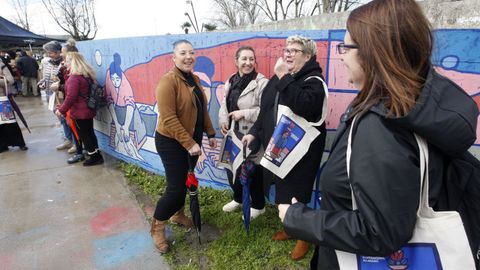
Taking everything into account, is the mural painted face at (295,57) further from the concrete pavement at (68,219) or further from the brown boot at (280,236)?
the concrete pavement at (68,219)

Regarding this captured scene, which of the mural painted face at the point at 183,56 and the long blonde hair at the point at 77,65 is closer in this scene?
the mural painted face at the point at 183,56

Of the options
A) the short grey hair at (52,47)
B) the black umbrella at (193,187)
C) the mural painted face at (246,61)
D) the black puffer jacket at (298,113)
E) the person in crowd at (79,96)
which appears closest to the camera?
the black puffer jacket at (298,113)

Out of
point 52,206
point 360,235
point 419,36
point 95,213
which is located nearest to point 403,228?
point 360,235

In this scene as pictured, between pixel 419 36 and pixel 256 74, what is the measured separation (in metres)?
2.16

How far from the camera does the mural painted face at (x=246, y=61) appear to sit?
9.89 ft

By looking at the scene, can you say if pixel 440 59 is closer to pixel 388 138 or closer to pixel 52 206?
pixel 388 138

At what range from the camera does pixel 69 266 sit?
2.80 meters

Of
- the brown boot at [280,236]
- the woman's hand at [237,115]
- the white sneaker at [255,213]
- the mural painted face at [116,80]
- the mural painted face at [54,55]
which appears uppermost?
the mural painted face at [54,55]

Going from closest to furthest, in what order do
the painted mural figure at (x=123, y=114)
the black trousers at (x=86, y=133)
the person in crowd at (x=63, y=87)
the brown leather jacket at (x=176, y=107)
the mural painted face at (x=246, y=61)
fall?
the brown leather jacket at (x=176, y=107) < the mural painted face at (x=246, y=61) < the painted mural figure at (x=123, y=114) < the black trousers at (x=86, y=133) < the person in crowd at (x=63, y=87)

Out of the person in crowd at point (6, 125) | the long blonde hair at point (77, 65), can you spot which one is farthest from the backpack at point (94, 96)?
the person in crowd at point (6, 125)

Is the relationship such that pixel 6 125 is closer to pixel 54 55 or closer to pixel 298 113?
pixel 54 55

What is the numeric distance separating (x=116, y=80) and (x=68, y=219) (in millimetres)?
2363

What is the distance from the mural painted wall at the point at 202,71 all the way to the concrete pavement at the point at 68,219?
0.67 m

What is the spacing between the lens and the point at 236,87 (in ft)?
10.3
